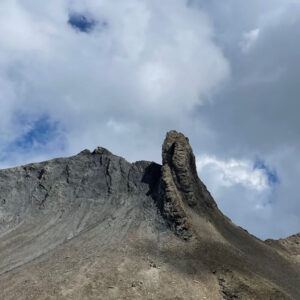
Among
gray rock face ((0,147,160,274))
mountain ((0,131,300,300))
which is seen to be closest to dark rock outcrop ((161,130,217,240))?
mountain ((0,131,300,300))

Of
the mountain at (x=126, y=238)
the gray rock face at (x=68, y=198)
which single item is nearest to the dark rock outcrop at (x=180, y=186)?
the mountain at (x=126, y=238)

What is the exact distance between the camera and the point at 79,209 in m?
69.2

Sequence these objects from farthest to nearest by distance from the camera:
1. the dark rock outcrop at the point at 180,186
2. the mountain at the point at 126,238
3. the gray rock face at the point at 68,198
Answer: the gray rock face at the point at 68,198, the dark rock outcrop at the point at 180,186, the mountain at the point at 126,238

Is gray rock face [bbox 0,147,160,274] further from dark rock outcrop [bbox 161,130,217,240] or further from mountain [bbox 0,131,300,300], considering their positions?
dark rock outcrop [bbox 161,130,217,240]

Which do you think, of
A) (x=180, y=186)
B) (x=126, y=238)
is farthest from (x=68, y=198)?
(x=126, y=238)

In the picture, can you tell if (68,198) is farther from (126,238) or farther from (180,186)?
(126,238)

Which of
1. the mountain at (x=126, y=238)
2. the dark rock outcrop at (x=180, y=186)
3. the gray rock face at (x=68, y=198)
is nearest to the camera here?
the mountain at (x=126, y=238)

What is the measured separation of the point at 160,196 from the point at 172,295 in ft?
64.3

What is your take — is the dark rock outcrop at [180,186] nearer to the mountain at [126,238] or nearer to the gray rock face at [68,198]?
the mountain at [126,238]

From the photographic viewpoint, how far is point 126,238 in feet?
182

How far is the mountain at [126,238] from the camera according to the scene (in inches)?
1826

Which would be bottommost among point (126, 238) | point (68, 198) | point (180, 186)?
point (126, 238)

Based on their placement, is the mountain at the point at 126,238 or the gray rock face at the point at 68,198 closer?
the mountain at the point at 126,238

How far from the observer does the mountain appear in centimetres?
4638
